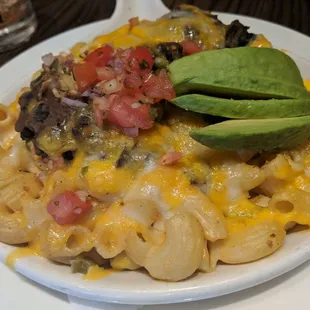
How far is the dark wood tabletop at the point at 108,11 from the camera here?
260 centimetres

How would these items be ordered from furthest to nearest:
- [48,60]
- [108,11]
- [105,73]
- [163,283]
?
[108,11]
[48,60]
[105,73]
[163,283]

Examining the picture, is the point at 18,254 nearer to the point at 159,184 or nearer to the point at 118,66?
the point at 159,184

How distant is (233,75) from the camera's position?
3.84 ft

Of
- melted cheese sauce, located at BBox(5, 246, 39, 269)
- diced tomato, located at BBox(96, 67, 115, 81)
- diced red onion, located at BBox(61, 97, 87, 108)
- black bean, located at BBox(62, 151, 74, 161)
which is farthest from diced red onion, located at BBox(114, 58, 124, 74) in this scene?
melted cheese sauce, located at BBox(5, 246, 39, 269)

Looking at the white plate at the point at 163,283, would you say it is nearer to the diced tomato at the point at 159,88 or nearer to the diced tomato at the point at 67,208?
the diced tomato at the point at 67,208

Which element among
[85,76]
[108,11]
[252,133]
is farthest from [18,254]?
[108,11]

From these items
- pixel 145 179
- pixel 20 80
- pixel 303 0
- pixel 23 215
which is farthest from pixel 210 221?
pixel 303 0

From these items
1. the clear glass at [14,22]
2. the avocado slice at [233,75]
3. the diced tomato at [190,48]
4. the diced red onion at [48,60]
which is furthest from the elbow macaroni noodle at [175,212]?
the clear glass at [14,22]

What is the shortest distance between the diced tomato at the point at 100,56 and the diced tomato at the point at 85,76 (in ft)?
0.10

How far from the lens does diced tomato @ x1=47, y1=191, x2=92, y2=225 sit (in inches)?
44.1

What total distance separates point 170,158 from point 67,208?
240 mm

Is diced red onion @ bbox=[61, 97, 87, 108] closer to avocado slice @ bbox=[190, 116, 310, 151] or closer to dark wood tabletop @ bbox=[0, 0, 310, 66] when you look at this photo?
avocado slice @ bbox=[190, 116, 310, 151]

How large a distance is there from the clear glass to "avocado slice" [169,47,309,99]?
1425 mm

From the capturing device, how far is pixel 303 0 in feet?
9.01
